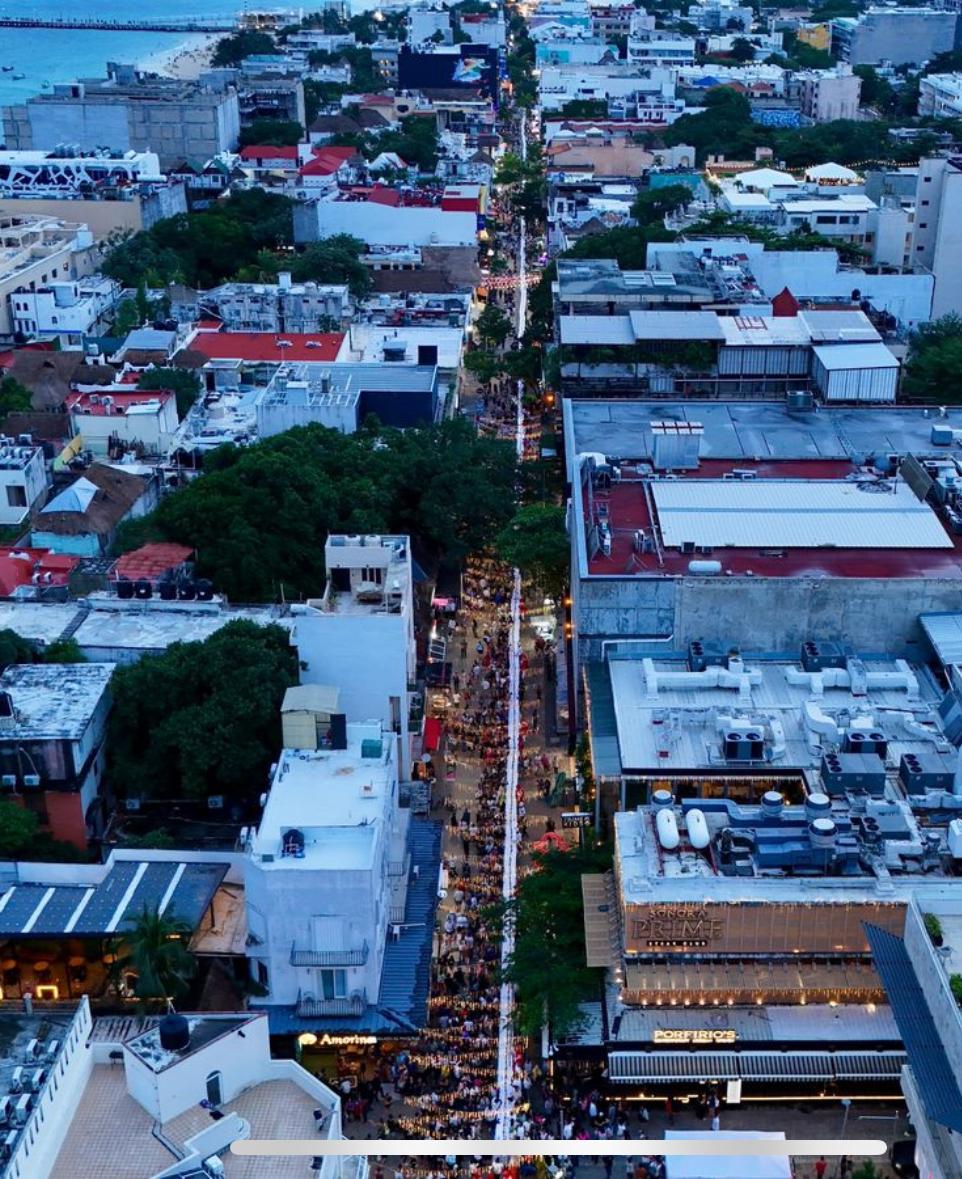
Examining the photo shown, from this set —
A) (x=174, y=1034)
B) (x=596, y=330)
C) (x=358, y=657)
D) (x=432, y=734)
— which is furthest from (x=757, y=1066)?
(x=596, y=330)

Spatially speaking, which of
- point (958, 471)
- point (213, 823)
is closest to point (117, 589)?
point (213, 823)

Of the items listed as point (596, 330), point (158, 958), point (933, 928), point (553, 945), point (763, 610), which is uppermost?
point (596, 330)

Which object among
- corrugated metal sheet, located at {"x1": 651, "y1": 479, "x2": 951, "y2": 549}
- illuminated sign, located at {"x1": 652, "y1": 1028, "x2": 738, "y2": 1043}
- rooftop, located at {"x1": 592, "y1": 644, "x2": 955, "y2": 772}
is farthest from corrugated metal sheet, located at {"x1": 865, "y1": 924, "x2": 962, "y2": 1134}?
corrugated metal sheet, located at {"x1": 651, "y1": 479, "x2": 951, "y2": 549}

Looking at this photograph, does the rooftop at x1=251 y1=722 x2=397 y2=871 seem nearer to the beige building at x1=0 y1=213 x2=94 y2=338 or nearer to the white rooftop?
the white rooftop

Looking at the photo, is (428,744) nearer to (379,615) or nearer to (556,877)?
(379,615)

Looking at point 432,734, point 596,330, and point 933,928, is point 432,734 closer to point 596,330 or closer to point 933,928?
point 933,928

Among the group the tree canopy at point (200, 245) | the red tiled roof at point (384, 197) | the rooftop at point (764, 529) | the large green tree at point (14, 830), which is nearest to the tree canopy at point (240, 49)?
the tree canopy at point (200, 245)

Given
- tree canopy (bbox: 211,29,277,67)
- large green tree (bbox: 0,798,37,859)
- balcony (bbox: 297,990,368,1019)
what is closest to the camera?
balcony (bbox: 297,990,368,1019)
